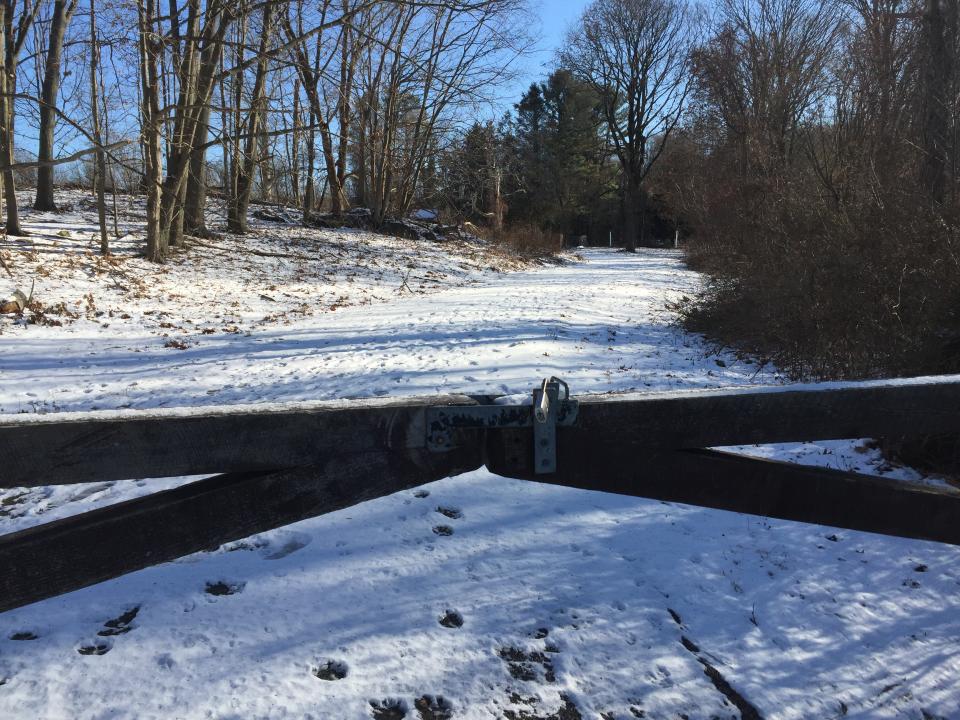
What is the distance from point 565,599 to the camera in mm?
3098

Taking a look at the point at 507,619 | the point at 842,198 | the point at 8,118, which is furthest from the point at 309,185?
the point at 507,619

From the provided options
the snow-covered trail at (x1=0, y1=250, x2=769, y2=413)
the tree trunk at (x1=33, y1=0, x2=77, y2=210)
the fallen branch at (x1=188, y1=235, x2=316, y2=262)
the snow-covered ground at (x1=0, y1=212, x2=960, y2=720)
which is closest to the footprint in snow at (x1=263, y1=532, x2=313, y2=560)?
the snow-covered ground at (x1=0, y1=212, x2=960, y2=720)

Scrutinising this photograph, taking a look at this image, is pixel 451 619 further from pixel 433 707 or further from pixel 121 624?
pixel 121 624

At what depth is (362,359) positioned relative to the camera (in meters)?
8.17

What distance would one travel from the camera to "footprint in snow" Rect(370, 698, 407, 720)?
2312mm

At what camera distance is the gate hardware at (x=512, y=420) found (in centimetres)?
169

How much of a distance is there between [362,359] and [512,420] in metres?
6.67

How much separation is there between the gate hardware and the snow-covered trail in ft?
15.1

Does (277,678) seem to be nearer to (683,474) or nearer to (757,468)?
(683,474)

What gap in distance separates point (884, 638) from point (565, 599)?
1495 millimetres

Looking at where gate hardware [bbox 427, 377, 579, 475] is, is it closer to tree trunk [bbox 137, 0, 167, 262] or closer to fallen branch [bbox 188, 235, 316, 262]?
tree trunk [bbox 137, 0, 167, 262]

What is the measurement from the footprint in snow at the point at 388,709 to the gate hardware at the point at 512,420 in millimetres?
1258

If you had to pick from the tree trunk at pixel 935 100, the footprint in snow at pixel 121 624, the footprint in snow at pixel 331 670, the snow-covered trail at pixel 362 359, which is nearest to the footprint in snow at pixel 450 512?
the footprint in snow at pixel 331 670

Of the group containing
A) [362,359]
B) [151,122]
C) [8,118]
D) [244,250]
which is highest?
[8,118]
